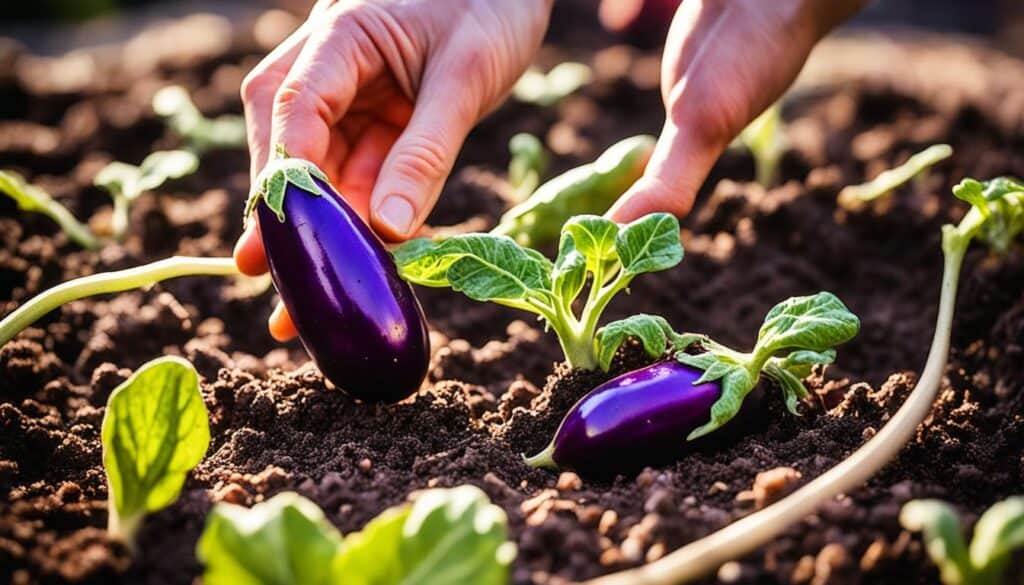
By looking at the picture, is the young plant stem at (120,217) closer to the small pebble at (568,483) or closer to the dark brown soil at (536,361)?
the dark brown soil at (536,361)

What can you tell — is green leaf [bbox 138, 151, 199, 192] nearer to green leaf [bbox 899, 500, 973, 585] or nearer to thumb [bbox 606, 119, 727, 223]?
thumb [bbox 606, 119, 727, 223]

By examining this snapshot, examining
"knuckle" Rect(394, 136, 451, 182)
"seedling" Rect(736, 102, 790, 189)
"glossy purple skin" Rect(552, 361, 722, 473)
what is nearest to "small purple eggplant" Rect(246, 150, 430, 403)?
"knuckle" Rect(394, 136, 451, 182)

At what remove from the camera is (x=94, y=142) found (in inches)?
145

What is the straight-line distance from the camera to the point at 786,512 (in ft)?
4.70

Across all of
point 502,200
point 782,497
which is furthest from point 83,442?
point 502,200

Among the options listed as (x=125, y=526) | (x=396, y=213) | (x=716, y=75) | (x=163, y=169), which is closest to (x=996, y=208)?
(x=716, y=75)

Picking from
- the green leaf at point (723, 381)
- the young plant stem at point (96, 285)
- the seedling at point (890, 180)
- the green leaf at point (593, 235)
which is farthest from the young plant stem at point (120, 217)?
the seedling at point (890, 180)

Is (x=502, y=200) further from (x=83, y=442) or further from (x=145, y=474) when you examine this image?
(x=145, y=474)

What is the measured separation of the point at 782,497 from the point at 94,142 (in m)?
2.93

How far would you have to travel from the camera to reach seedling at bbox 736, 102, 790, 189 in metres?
3.20

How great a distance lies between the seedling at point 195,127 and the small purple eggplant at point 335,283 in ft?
4.81

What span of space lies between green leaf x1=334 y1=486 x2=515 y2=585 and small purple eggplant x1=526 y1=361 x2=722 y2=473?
0.45 metres

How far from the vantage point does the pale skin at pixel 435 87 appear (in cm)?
218

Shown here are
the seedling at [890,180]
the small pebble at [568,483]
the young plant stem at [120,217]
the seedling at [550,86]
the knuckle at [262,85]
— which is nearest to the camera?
the small pebble at [568,483]
